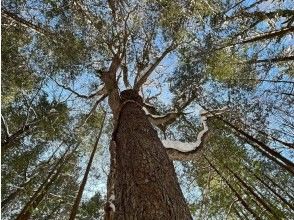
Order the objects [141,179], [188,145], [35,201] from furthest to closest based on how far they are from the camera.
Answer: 1. [188,145]
2. [141,179]
3. [35,201]

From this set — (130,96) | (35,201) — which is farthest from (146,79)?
(35,201)

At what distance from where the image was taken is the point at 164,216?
7.57 ft

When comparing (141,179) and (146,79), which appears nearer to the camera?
(141,179)

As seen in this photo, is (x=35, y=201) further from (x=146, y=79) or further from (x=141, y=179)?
(x=146, y=79)

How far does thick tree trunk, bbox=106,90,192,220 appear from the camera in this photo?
2.39 metres

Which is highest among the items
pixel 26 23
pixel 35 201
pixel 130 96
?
pixel 26 23

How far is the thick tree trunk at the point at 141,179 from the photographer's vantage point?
2.39 m

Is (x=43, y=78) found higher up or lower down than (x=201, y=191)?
higher up

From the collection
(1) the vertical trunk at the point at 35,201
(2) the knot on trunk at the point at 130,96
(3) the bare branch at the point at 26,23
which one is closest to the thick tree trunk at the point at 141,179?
(1) the vertical trunk at the point at 35,201

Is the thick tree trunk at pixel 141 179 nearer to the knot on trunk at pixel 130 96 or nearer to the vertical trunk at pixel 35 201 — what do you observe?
the vertical trunk at pixel 35 201

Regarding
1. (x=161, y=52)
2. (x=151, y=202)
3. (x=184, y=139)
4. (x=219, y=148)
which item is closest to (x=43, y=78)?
(x=161, y=52)

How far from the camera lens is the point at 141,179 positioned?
9.20 ft

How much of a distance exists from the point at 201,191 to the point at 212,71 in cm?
257

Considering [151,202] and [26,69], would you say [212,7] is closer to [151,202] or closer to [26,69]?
[26,69]
